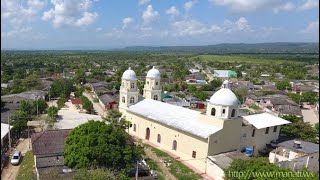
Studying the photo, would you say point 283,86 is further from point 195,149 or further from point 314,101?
point 195,149

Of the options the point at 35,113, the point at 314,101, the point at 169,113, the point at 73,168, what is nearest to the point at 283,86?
the point at 314,101

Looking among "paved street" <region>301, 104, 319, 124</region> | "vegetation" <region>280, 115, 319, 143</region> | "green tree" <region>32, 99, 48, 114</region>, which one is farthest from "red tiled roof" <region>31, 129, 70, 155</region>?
"paved street" <region>301, 104, 319, 124</region>

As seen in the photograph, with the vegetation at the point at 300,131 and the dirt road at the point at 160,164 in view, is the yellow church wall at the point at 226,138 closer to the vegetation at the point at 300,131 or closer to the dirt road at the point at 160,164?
the dirt road at the point at 160,164

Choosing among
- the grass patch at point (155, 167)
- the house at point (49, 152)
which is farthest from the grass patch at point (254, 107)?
the house at point (49, 152)

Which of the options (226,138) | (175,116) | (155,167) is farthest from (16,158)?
(226,138)

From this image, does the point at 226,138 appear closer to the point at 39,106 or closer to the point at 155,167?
the point at 155,167

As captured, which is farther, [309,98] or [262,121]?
[309,98]

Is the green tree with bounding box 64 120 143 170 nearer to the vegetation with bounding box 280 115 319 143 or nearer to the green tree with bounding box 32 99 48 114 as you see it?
the green tree with bounding box 32 99 48 114

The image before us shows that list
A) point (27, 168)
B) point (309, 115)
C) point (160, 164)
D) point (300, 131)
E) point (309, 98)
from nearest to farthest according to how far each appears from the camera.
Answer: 1. point (27, 168)
2. point (160, 164)
3. point (300, 131)
4. point (309, 115)
5. point (309, 98)
